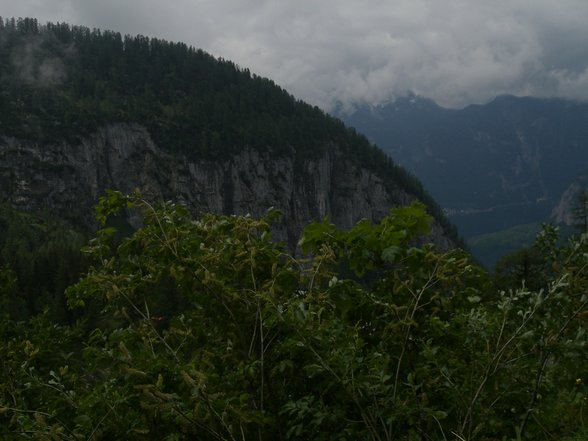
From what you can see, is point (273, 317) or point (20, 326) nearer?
point (273, 317)

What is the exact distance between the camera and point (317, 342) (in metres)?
3.69

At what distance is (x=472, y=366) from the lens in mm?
3857

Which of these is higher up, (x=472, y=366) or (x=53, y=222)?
(x=53, y=222)

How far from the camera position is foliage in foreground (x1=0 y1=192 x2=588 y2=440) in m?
3.55

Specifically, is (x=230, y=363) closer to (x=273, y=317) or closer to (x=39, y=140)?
(x=273, y=317)

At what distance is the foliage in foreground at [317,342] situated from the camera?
3.55 meters

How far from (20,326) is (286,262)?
5476 mm

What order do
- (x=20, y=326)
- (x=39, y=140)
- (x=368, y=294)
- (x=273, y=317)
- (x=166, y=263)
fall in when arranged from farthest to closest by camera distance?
(x=39, y=140)
(x=20, y=326)
(x=166, y=263)
(x=368, y=294)
(x=273, y=317)

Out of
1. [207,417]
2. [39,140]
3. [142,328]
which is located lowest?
[207,417]

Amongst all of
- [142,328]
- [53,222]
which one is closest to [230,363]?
[142,328]

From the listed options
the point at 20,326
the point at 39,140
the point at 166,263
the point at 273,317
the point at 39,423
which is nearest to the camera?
the point at 39,423

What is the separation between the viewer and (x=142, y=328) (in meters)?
4.45

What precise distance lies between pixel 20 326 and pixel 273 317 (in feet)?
19.4

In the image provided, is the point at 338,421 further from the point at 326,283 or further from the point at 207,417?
the point at 326,283
